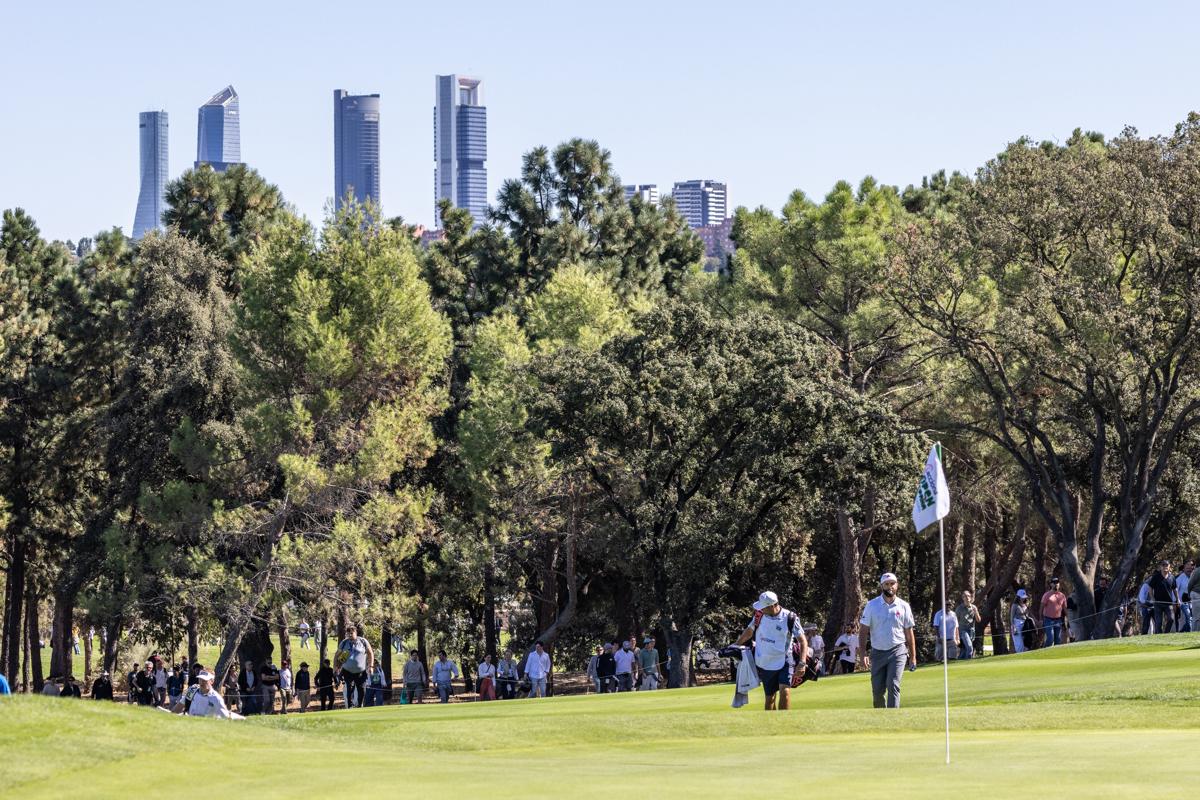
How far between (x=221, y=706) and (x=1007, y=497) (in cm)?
3246

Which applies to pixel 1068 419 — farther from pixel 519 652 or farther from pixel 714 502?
pixel 519 652

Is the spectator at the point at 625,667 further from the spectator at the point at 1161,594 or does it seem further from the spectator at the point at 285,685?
the spectator at the point at 1161,594

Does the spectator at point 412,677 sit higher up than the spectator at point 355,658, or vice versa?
the spectator at point 355,658

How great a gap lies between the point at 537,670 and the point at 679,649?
4736 mm

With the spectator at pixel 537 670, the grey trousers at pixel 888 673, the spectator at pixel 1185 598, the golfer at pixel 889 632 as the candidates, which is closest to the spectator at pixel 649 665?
the spectator at pixel 537 670

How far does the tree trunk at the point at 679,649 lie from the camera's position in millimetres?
40625

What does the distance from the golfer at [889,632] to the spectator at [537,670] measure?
17.8 metres

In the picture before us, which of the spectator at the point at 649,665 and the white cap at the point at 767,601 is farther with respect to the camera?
the spectator at the point at 649,665

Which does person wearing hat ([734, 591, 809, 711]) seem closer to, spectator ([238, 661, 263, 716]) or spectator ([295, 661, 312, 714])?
spectator ([295, 661, 312, 714])

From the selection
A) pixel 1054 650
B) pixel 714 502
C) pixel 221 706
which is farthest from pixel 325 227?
pixel 221 706

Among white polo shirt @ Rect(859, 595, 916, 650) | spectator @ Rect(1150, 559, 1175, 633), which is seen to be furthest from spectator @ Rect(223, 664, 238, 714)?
white polo shirt @ Rect(859, 595, 916, 650)

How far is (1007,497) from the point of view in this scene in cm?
4841

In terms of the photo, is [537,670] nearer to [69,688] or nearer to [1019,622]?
[1019,622]

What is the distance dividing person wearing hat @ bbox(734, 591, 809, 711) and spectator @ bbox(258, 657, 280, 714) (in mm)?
23829
